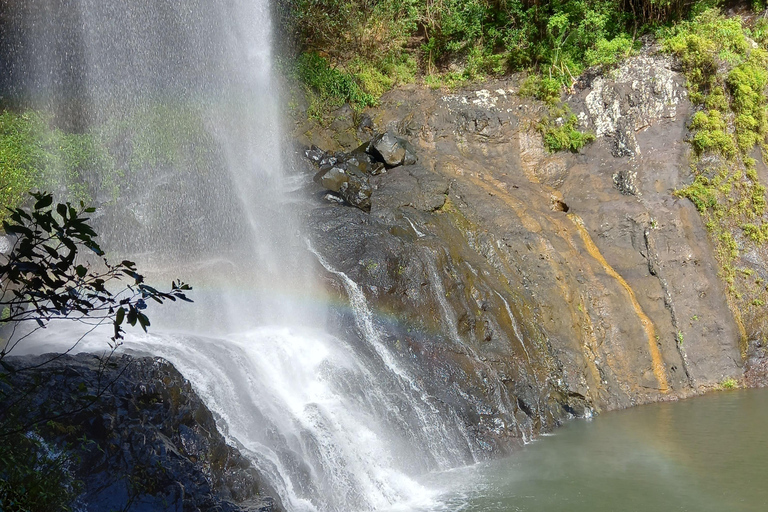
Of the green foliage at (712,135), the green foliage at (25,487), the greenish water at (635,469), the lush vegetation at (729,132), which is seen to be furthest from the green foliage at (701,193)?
the green foliage at (25,487)

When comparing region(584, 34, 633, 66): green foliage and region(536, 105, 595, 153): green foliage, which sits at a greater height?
region(584, 34, 633, 66): green foliage

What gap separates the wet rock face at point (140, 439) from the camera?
5305 millimetres

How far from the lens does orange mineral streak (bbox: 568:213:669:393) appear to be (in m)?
12.4

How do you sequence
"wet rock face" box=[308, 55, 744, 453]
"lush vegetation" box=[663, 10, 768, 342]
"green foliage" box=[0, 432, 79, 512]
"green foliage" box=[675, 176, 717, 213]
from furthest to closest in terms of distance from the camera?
"green foliage" box=[675, 176, 717, 213], "lush vegetation" box=[663, 10, 768, 342], "wet rock face" box=[308, 55, 744, 453], "green foliage" box=[0, 432, 79, 512]

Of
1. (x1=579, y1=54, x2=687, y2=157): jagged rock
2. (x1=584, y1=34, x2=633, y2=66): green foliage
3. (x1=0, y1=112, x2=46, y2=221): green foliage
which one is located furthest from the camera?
(x1=584, y1=34, x2=633, y2=66): green foliage

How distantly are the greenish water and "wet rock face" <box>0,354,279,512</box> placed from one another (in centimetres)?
252

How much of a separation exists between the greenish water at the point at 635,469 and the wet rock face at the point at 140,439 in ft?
8.27

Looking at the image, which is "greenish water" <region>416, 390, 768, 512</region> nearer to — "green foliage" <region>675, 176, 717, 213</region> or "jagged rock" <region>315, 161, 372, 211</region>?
"green foliage" <region>675, 176, 717, 213</region>

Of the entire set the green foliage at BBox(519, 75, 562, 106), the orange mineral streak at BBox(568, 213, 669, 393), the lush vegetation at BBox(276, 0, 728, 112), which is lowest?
the orange mineral streak at BBox(568, 213, 669, 393)

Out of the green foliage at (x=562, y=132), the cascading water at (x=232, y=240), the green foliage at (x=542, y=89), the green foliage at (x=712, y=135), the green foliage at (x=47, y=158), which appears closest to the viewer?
the cascading water at (x=232, y=240)

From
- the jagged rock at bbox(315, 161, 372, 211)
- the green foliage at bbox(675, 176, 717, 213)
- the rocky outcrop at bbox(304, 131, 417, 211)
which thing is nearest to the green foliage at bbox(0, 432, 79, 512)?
the jagged rock at bbox(315, 161, 372, 211)

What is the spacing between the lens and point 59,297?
112 inches

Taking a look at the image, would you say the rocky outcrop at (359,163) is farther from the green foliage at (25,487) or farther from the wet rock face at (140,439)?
the green foliage at (25,487)

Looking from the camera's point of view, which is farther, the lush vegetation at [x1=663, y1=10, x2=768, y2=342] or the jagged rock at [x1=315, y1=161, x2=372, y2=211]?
the lush vegetation at [x1=663, y1=10, x2=768, y2=342]
